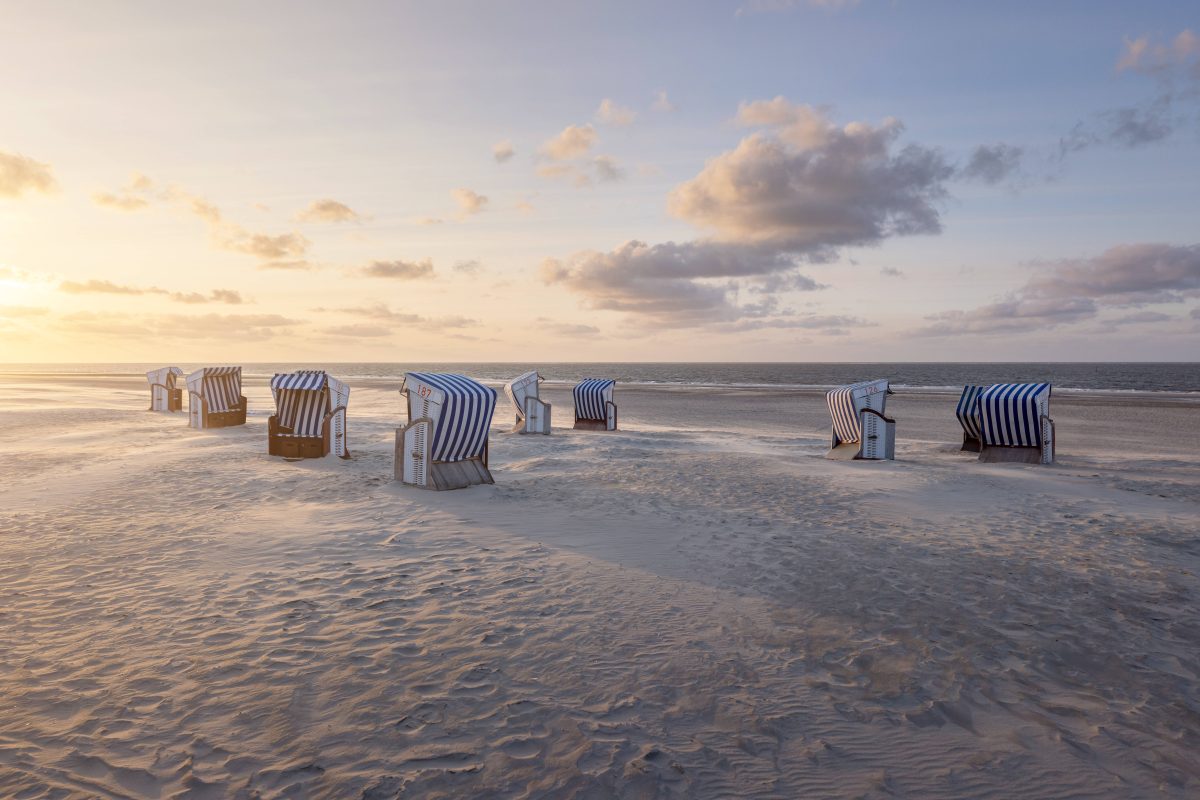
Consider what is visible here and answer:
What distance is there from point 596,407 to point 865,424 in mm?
9194

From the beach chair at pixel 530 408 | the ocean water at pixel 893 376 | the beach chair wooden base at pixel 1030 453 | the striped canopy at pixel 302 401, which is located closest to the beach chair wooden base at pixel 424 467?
the striped canopy at pixel 302 401

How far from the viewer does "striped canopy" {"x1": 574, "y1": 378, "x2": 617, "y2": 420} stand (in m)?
21.5

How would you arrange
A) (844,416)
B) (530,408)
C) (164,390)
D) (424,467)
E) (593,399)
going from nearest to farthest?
1. (424,467)
2. (844,416)
3. (530,408)
4. (593,399)
5. (164,390)

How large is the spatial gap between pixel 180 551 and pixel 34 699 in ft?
11.0

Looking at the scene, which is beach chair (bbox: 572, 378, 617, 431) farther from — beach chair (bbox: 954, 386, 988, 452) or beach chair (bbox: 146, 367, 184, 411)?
beach chair (bbox: 146, 367, 184, 411)

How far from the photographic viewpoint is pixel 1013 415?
15.1 metres

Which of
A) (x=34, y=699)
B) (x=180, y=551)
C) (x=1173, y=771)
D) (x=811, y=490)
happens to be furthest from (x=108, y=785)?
(x=811, y=490)

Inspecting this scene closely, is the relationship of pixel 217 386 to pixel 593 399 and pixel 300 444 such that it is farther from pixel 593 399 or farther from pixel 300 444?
pixel 593 399

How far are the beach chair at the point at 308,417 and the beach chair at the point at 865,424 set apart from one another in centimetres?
1169

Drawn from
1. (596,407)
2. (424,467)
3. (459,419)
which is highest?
(459,419)

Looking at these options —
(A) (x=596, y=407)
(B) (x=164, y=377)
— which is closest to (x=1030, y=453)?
(A) (x=596, y=407)

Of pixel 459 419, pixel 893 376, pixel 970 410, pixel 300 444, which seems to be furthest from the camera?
pixel 893 376

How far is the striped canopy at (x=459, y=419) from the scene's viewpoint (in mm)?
11133

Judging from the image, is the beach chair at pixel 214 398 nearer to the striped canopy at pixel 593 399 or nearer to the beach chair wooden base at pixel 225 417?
the beach chair wooden base at pixel 225 417
